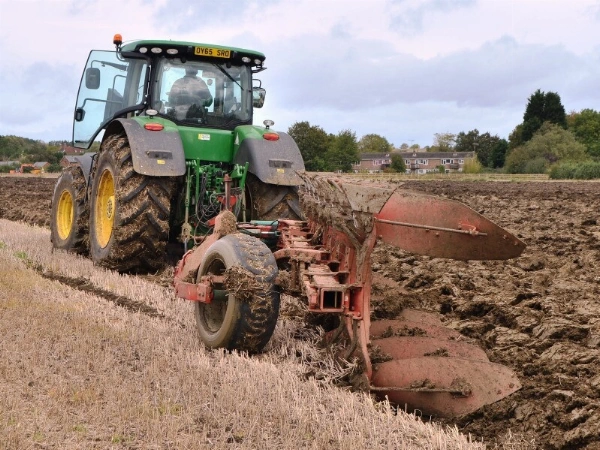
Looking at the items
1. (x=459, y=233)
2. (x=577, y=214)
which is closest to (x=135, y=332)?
(x=459, y=233)

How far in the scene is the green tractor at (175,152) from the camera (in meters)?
8.41

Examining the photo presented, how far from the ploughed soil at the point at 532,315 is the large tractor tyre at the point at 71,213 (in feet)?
11.8

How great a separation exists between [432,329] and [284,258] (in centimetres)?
121

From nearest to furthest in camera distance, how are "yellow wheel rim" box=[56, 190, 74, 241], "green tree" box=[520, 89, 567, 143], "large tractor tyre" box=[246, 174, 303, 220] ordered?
1. "large tractor tyre" box=[246, 174, 303, 220]
2. "yellow wheel rim" box=[56, 190, 74, 241]
3. "green tree" box=[520, 89, 567, 143]

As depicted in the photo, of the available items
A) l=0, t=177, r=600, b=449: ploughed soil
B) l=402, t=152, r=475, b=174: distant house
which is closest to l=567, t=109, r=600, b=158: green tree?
l=402, t=152, r=475, b=174: distant house

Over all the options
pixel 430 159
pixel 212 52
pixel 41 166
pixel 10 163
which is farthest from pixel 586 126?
pixel 212 52

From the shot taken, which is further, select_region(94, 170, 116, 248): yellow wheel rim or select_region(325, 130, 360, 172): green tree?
select_region(325, 130, 360, 172): green tree

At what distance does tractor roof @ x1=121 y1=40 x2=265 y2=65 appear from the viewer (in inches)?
351

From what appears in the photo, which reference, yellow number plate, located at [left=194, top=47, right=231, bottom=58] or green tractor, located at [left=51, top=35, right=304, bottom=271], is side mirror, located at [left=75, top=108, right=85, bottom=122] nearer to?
green tractor, located at [left=51, top=35, right=304, bottom=271]

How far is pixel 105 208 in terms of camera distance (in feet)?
31.2

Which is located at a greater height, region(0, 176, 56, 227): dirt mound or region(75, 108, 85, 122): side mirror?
region(75, 108, 85, 122): side mirror

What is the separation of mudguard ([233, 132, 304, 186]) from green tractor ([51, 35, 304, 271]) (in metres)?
0.01

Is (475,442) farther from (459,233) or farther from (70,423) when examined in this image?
(70,423)

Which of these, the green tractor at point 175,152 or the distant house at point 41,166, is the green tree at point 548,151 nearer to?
the distant house at point 41,166
